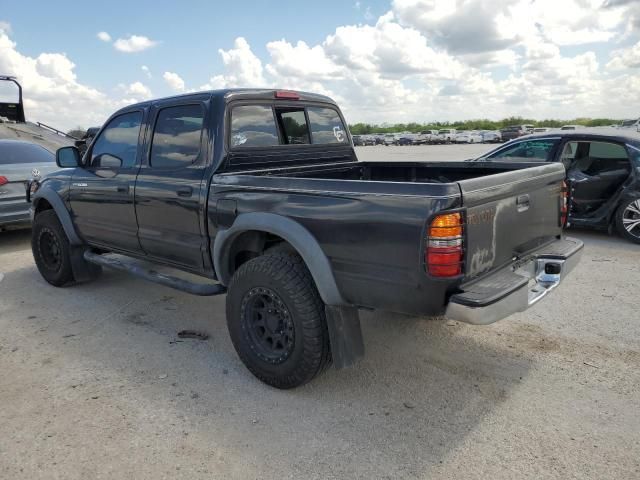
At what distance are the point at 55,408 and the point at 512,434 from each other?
8.93ft

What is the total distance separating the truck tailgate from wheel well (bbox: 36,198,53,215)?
4847 mm

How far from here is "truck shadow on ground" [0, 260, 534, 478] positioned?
9.25 feet

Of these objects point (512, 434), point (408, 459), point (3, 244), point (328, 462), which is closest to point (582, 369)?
point (512, 434)

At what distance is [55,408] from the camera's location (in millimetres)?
3225

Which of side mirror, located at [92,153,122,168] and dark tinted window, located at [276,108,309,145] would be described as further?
side mirror, located at [92,153,122,168]

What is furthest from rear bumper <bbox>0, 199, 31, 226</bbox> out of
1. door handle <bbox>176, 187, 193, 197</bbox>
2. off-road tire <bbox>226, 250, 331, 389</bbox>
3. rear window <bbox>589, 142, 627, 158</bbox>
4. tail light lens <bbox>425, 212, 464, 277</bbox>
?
rear window <bbox>589, 142, 627, 158</bbox>

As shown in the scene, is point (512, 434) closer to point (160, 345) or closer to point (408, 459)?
point (408, 459)

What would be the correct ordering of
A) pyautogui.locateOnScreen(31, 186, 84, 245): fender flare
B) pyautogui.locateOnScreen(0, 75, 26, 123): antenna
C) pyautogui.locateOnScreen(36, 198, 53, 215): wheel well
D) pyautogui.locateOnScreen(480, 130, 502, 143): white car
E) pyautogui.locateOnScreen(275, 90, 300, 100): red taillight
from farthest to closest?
pyautogui.locateOnScreen(480, 130, 502, 143): white car
pyautogui.locateOnScreen(0, 75, 26, 123): antenna
pyautogui.locateOnScreen(36, 198, 53, 215): wheel well
pyautogui.locateOnScreen(31, 186, 84, 245): fender flare
pyautogui.locateOnScreen(275, 90, 300, 100): red taillight

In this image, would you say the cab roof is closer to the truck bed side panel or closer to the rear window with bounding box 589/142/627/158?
the truck bed side panel

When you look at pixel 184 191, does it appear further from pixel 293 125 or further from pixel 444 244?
pixel 444 244

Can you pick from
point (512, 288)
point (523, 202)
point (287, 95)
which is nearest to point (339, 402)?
point (512, 288)

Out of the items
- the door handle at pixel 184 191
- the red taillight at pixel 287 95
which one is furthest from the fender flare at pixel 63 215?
the red taillight at pixel 287 95

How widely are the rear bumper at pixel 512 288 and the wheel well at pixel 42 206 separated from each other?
191 inches

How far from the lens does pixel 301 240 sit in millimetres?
3107
